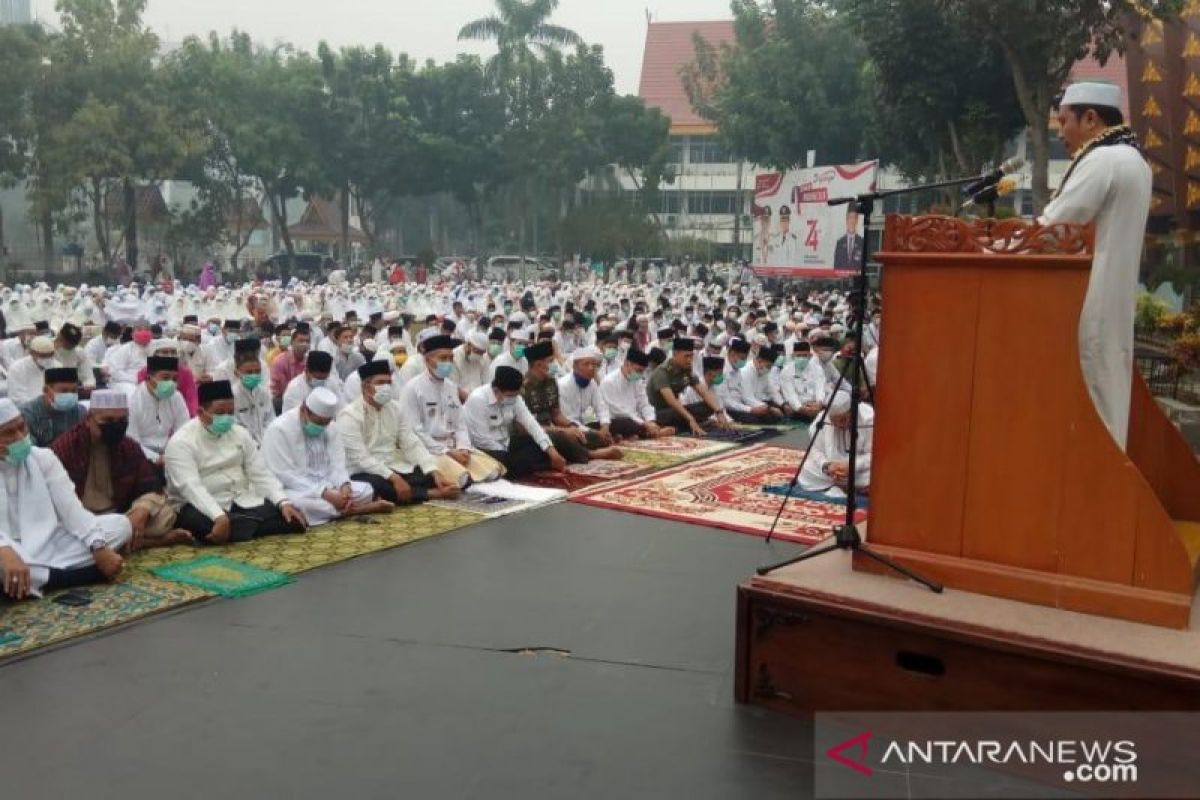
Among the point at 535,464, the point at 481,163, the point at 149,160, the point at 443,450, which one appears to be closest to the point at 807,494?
the point at 535,464

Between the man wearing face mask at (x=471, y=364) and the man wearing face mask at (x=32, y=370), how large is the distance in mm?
3162

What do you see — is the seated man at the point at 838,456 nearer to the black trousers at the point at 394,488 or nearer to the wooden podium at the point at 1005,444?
the black trousers at the point at 394,488

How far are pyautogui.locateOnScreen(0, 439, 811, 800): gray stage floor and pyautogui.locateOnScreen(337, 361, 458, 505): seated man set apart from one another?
4.65 ft

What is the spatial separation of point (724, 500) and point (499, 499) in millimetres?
1369

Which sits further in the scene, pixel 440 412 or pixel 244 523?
pixel 440 412

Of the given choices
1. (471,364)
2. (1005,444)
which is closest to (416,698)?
(1005,444)

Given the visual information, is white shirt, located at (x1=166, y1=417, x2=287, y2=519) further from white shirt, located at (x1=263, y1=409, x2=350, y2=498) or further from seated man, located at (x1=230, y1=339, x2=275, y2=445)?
seated man, located at (x1=230, y1=339, x2=275, y2=445)

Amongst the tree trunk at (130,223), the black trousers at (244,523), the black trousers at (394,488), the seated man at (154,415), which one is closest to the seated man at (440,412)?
the black trousers at (394,488)

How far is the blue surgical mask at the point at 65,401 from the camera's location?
226 inches

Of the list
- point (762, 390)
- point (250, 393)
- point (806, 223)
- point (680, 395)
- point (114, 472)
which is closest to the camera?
point (114, 472)

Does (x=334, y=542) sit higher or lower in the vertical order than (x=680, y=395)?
lower

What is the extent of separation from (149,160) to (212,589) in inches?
815

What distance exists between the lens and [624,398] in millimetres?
8875

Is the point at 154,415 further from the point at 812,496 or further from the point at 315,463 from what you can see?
the point at 812,496
